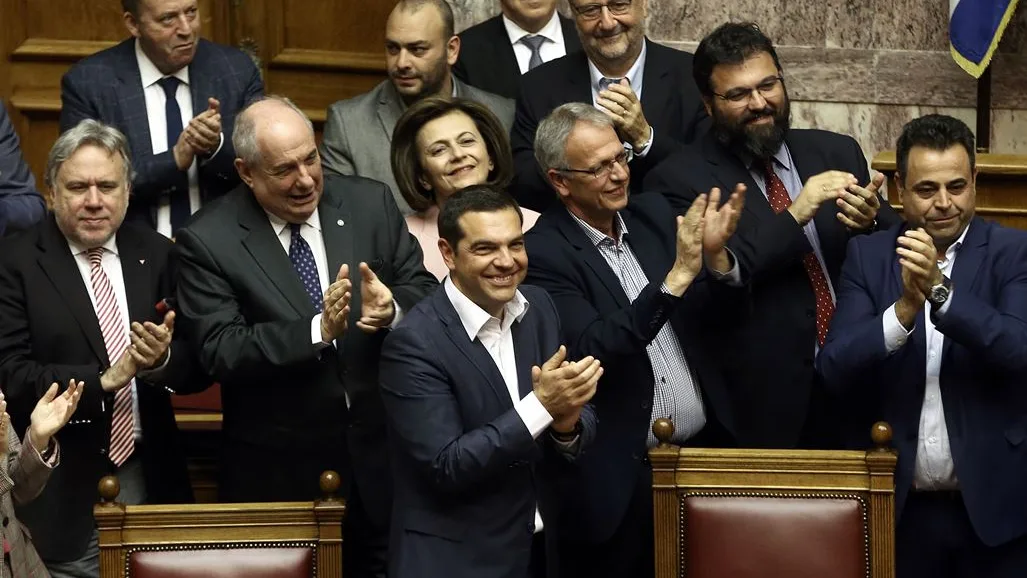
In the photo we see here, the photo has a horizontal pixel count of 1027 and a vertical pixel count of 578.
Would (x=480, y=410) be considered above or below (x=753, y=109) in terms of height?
below

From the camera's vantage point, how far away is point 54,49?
562cm

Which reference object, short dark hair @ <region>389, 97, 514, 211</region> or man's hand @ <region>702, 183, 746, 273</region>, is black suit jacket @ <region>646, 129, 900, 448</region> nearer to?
man's hand @ <region>702, 183, 746, 273</region>

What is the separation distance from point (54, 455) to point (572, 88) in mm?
1714

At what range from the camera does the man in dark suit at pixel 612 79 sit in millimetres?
4566

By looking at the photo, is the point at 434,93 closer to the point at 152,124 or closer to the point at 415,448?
the point at 152,124

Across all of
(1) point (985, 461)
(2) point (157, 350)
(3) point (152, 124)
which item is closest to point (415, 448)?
(2) point (157, 350)

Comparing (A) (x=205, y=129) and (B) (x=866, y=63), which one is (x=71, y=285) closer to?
(A) (x=205, y=129)

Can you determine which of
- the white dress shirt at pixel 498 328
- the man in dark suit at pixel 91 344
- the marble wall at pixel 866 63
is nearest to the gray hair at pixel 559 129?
the white dress shirt at pixel 498 328

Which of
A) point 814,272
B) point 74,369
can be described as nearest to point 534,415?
point 814,272

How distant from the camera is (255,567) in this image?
3494 millimetres

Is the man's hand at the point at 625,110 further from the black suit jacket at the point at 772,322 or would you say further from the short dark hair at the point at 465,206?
the short dark hair at the point at 465,206

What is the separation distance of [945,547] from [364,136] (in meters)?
1.79

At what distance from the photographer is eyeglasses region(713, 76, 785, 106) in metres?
4.16

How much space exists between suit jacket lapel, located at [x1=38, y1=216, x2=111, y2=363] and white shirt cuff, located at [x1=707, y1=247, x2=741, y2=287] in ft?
4.50
